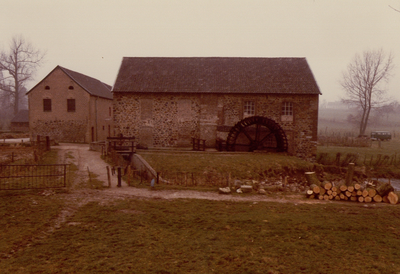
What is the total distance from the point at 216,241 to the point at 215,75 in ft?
61.2

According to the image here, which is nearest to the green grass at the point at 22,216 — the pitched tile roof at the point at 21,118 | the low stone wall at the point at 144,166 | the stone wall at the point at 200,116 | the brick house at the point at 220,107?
the low stone wall at the point at 144,166

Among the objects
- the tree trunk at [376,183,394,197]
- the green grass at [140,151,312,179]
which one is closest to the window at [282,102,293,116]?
Answer: the green grass at [140,151,312,179]

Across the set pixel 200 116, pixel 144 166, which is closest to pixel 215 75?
pixel 200 116

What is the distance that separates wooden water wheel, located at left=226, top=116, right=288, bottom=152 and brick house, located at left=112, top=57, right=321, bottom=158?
0.07 m

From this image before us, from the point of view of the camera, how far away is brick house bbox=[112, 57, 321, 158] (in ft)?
72.6

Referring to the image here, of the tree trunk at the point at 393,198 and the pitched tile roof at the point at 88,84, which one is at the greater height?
the pitched tile roof at the point at 88,84

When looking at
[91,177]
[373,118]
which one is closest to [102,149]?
[91,177]

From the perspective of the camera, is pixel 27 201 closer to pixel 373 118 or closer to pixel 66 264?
pixel 66 264

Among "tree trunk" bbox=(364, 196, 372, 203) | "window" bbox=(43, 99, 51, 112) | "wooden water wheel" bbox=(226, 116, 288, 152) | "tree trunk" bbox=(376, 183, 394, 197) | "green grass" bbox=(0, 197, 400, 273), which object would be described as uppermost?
"window" bbox=(43, 99, 51, 112)

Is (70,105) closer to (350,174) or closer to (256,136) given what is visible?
(256,136)

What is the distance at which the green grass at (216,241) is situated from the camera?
18.9ft

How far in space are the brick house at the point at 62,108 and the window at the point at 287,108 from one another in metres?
17.6

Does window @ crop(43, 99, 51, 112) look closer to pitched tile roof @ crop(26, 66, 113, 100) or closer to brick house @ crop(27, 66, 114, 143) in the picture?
brick house @ crop(27, 66, 114, 143)

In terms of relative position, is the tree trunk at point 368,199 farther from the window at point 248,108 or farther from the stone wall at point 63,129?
the stone wall at point 63,129
